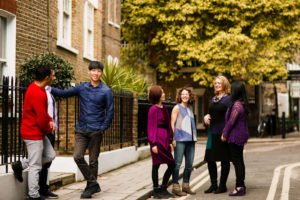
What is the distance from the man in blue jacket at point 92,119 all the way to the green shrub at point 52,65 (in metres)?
4.36

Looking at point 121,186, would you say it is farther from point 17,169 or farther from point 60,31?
point 60,31

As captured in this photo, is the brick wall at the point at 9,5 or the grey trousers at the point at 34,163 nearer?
the grey trousers at the point at 34,163

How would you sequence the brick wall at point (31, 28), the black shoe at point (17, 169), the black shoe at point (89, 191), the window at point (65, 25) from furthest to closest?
1. the window at point (65, 25)
2. the brick wall at point (31, 28)
3. the black shoe at point (89, 191)
4. the black shoe at point (17, 169)

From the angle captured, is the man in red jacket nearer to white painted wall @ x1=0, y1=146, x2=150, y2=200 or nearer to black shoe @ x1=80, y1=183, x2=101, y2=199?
white painted wall @ x1=0, y1=146, x2=150, y2=200

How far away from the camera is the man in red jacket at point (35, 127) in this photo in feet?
26.8

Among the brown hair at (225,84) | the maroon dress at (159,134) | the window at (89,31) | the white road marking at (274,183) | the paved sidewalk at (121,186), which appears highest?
the window at (89,31)

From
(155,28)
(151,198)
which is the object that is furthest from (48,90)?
(155,28)

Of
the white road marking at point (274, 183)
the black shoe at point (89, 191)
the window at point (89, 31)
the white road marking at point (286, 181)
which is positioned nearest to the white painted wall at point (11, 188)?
the black shoe at point (89, 191)

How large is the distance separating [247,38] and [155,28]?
581cm

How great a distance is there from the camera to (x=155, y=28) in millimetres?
33625

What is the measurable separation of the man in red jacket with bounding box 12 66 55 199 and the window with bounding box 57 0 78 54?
921cm

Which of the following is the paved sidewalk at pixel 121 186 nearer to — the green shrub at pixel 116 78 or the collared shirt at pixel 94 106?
the collared shirt at pixel 94 106

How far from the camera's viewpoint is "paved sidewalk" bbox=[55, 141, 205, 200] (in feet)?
31.4

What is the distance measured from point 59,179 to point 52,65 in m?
3.84
